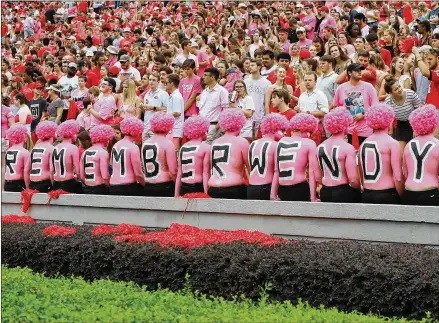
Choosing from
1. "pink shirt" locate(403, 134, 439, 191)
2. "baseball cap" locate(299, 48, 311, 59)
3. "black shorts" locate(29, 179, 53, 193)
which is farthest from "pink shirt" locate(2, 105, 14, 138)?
"pink shirt" locate(403, 134, 439, 191)

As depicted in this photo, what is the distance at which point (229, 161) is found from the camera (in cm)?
1234

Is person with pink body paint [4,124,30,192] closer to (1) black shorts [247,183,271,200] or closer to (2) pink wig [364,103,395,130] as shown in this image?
(1) black shorts [247,183,271,200]

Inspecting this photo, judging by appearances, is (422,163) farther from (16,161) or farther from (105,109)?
(105,109)

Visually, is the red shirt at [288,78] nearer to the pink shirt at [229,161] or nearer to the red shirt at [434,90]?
the red shirt at [434,90]

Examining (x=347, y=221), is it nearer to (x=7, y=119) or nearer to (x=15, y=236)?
(x=15, y=236)

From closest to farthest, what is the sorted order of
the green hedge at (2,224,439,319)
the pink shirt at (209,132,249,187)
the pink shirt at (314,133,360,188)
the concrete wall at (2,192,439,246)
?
the green hedge at (2,224,439,319) < the concrete wall at (2,192,439,246) < the pink shirt at (314,133,360,188) < the pink shirt at (209,132,249,187)

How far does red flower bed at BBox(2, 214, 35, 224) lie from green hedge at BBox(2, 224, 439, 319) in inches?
79.7

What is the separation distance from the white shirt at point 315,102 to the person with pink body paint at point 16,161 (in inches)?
172

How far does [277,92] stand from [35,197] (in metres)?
3.82

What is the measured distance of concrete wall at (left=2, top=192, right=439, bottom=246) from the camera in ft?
33.3

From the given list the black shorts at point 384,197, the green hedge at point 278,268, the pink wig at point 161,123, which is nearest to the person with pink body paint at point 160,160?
the pink wig at point 161,123

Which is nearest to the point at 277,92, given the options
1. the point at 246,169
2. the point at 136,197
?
the point at 246,169

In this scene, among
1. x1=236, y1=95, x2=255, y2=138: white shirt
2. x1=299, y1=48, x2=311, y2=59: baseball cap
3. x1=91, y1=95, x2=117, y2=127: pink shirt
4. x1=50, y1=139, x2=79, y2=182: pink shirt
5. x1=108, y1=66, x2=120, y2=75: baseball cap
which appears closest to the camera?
x1=50, y1=139, x2=79, y2=182: pink shirt

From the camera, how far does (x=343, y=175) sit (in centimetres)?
1125
